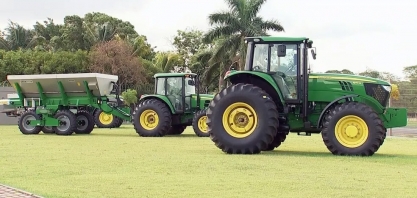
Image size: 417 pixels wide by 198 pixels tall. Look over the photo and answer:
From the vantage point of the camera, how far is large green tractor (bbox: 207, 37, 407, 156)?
523 inches

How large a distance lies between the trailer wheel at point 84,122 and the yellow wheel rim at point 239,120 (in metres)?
11.7

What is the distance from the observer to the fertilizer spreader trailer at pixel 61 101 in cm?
2373

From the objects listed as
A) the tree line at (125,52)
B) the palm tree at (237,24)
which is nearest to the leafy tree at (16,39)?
the tree line at (125,52)

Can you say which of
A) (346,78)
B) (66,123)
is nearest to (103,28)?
(66,123)

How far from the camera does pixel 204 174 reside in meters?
9.61

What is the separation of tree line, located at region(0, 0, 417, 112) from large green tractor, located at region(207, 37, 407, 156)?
79.3ft

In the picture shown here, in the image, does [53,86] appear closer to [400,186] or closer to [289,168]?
[289,168]

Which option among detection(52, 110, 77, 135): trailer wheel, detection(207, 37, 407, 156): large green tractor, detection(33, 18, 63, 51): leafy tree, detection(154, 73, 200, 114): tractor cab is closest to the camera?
detection(207, 37, 407, 156): large green tractor

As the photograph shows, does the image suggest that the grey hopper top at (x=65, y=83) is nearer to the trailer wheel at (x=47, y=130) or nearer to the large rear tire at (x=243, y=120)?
the trailer wheel at (x=47, y=130)

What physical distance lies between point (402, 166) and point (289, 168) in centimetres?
211

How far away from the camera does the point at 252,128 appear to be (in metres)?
13.8

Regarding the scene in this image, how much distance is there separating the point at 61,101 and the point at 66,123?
47.9 inches

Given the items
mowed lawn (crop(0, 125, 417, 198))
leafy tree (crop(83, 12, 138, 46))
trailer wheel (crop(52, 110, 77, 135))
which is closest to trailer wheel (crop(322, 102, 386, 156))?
mowed lawn (crop(0, 125, 417, 198))

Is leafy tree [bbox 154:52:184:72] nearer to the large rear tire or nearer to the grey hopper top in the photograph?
the grey hopper top
